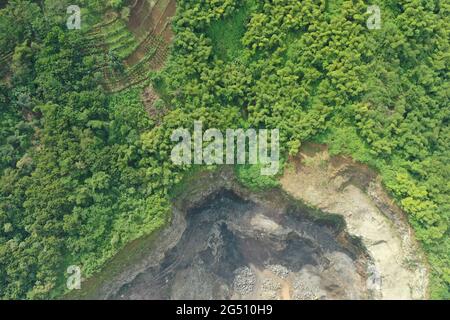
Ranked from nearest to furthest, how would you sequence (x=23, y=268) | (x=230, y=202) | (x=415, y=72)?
(x=23, y=268) < (x=415, y=72) < (x=230, y=202)

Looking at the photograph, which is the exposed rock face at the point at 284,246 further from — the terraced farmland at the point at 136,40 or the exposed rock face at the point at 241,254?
the terraced farmland at the point at 136,40

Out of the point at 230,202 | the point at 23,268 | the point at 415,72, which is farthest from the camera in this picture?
the point at 230,202

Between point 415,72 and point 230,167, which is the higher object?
point 415,72

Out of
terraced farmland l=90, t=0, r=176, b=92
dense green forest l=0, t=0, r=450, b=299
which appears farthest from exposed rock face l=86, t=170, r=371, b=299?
terraced farmland l=90, t=0, r=176, b=92

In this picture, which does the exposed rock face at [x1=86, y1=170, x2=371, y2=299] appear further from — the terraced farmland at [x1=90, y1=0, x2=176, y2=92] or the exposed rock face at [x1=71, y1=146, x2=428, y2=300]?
the terraced farmland at [x1=90, y1=0, x2=176, y2=92]

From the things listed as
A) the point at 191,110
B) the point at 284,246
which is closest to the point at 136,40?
the point at 191,110

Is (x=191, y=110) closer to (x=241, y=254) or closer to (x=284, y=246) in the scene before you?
(x=241, y=254)

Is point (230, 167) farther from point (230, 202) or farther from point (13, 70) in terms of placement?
point (13, 70)

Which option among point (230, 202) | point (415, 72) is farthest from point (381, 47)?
point (230, 202)
